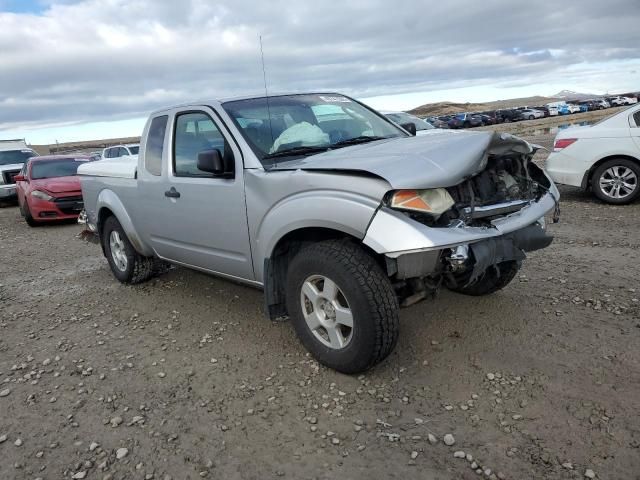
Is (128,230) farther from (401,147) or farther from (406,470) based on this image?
(406,470)

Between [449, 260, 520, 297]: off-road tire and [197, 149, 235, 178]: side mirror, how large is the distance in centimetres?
199

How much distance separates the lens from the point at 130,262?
18.8 feet

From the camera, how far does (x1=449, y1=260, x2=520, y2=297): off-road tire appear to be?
165 inches

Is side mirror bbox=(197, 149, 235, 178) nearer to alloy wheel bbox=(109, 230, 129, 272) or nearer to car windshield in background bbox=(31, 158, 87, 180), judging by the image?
alloy wheel bbox=(109, 230, 129, 272)

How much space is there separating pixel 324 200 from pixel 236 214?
3.18ft

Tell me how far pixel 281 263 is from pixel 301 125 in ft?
3.80

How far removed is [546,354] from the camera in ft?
11.7

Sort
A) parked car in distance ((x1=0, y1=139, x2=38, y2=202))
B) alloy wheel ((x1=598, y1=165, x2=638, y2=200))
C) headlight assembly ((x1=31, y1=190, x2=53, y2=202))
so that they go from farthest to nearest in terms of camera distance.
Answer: parked car in distance ((x1=0, y1=139, x2=38, y2=202))
headlight assembly ((x1=31, y1=190, x2=53, y2=202))
alloy wheel ((x1=598, y1=165, x2=638, y2=200))

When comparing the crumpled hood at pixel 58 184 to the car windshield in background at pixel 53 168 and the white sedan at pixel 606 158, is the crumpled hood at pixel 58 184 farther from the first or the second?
the white sedan at pixel 606 158

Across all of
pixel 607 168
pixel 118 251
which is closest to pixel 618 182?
pixel 607 168

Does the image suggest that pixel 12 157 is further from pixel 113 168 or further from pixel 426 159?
pixel 426 159

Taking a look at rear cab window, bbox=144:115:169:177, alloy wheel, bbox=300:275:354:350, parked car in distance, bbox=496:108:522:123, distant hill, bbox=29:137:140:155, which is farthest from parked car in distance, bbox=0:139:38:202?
parked car in distance, bbox=496:108:522:123

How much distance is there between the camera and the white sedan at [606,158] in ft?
25.7

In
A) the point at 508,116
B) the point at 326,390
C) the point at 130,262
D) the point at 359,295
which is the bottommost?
the point at 326,390
